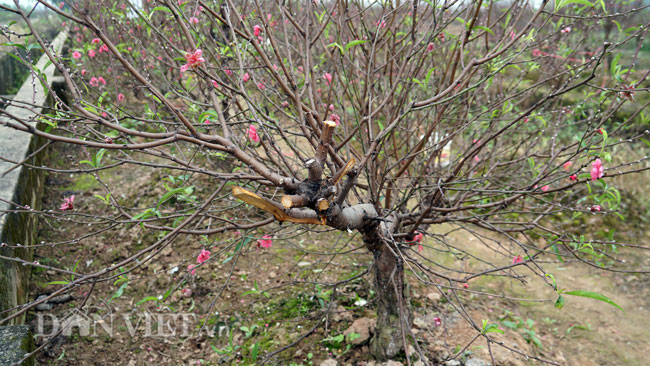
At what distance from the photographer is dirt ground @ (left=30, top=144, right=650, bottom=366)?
2.45m

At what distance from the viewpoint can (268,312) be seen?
9.09 feet

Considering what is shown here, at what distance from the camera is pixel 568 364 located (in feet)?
9.16

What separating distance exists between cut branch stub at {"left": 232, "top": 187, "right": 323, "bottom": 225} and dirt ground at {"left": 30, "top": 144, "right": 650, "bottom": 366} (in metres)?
0.73

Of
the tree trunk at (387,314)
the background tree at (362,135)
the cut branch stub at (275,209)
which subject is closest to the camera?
the cut branch stub at (275,209)

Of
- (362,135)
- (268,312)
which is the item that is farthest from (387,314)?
(362,135)

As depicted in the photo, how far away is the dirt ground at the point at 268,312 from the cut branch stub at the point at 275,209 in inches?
28.6

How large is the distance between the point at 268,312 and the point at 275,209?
1.65 meters

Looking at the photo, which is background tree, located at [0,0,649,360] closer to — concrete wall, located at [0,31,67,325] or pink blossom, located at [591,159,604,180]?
pink blossom, located at [591,159,604,180]

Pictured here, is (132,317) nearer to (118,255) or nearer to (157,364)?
(157,364)

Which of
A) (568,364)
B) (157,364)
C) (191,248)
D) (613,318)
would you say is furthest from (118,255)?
(613,318)

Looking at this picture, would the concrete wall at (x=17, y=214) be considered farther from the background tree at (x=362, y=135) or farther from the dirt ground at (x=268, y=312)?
the background tree at (x=362, y=135)

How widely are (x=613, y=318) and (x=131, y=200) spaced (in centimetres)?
408

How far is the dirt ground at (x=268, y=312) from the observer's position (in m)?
2.45

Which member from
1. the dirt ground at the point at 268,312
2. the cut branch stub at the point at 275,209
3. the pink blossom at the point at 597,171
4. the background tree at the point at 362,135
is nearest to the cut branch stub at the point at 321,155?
the background tree at the point at 362,135
